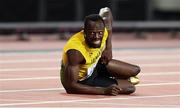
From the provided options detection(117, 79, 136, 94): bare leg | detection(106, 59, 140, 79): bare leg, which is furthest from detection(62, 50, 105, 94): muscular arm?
detection(106, 59, 140, 79): bare leg

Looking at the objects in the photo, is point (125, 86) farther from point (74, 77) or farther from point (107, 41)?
point (74, 77)

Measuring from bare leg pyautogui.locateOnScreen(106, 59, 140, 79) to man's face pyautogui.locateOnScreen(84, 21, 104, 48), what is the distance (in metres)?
0.54

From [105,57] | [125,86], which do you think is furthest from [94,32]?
[125,86]

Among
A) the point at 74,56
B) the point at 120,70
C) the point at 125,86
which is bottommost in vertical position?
the point at 125,86

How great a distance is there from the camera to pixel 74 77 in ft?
29.5

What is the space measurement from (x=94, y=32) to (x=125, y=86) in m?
0.87

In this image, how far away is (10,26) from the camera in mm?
20266

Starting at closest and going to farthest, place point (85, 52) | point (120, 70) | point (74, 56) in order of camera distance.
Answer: point (74, 56)
point (85, 52)
point (120, 70)

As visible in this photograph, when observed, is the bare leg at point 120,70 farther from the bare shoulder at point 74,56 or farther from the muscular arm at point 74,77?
the bare shoulder at point 74,56

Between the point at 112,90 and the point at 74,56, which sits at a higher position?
the point at 74,56

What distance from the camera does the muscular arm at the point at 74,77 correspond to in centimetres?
893

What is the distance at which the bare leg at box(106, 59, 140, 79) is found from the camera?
9.48 metres

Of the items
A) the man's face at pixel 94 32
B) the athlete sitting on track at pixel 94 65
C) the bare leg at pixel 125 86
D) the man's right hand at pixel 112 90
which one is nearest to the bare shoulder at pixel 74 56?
the athlete sitting on track at pixel 94 65

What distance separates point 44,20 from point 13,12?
98 centimetres
